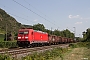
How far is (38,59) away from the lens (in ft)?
45.9

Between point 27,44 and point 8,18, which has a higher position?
point 8,18

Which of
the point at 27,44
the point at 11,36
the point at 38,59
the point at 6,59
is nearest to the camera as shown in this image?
the point at 6,59

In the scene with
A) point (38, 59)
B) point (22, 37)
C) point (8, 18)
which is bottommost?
point (38, 59)

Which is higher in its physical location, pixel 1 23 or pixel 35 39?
pixel 1 23

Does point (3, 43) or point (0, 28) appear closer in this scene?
point (3, 43)

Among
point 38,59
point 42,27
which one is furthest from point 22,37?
point 42,27

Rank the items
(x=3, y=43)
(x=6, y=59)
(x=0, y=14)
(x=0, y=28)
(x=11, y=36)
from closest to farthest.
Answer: (x=6, y=59) < (x=3, y=43) < (x=11, y=36) < (x=0, y=28) < (x=0, y=14)

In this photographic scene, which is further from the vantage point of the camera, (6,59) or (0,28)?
(0,28)

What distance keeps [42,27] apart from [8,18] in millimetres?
42587

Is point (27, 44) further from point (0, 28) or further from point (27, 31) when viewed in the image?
point (0, 28)

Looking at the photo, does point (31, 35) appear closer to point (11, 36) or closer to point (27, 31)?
point (27, 31)

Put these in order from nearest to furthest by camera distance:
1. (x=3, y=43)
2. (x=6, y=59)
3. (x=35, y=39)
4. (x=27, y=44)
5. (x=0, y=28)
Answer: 1. (x=6, y=59)
2. (x=27, y=44)
3. (x=35, y=39)
4. (x=3, y=43)
5. (x=0, y=28)

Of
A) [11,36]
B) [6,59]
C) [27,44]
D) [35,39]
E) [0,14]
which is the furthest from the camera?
[0,14]

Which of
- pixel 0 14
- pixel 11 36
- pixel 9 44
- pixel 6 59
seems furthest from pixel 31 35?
pixel 0 14
